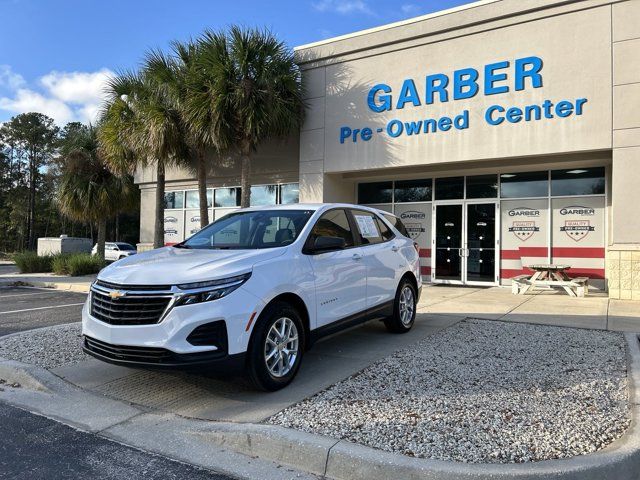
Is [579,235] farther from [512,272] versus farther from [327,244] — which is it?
[327,244]

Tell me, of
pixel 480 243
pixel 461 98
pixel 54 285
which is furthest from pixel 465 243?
pixel 54 285

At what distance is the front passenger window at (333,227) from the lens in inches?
212

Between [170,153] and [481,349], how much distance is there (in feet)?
41.3

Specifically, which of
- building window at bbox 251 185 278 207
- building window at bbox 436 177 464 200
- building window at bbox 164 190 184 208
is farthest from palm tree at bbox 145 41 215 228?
building window at bbox 436 177 464 200

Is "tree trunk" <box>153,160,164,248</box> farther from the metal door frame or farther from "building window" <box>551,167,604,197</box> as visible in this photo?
"building window" <box>551,167,604,197</box>

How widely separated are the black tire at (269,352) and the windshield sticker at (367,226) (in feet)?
6.19

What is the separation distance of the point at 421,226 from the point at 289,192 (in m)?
4.60

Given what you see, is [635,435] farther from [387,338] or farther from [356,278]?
[387,338]

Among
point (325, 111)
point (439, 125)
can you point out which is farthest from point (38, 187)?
point (439, 125)

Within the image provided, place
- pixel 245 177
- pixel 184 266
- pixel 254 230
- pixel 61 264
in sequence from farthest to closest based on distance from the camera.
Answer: pixel 61 264, pixel 245 177, pixel 254 230, pixel 184 266

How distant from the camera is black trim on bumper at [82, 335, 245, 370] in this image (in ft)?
13.1

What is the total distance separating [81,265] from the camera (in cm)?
1838

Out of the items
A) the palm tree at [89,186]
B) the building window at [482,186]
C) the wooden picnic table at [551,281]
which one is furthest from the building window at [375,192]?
the palm tree at [89,186]

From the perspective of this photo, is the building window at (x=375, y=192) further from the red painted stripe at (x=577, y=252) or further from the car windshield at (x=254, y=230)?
the car windshield at (x=254, y=230)
